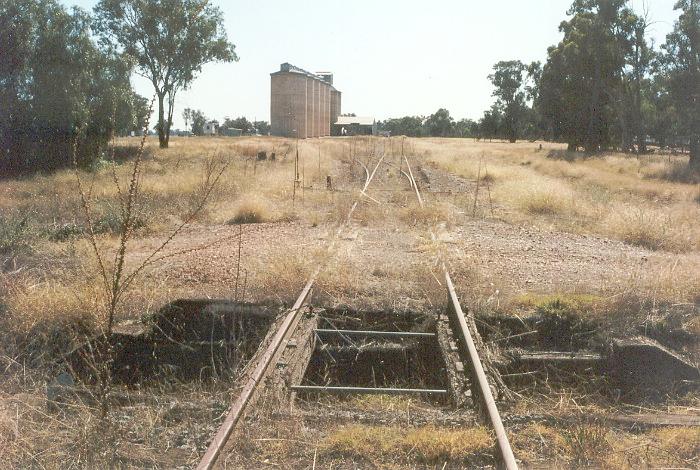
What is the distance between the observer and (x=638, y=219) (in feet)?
46.8

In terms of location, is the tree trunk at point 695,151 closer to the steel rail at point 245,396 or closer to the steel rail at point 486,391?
the steel rail at point 486,391

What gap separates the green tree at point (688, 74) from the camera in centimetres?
3900

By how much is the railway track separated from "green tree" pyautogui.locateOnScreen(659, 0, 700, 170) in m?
35.2

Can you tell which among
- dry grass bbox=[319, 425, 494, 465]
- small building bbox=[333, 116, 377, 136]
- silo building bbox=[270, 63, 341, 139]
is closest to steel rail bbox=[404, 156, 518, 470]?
dry grass bbox=[319, 425, 494, 465]

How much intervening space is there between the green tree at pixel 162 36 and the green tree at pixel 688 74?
97.5 ft

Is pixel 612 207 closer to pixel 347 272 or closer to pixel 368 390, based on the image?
pixel 347 272

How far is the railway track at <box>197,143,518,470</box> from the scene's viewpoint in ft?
13.2

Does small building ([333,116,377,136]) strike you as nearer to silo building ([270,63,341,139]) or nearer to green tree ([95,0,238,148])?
silo building ([270,63,341,139])

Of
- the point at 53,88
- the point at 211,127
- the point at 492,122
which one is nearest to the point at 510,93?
the point at 492,122

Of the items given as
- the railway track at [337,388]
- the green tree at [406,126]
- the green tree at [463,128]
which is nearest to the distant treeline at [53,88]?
the railway track at [337,388]

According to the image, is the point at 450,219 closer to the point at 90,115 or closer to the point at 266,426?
the point at 266,426

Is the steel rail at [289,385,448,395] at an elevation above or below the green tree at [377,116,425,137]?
below

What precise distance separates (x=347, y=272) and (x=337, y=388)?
3507mm

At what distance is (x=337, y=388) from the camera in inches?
227
